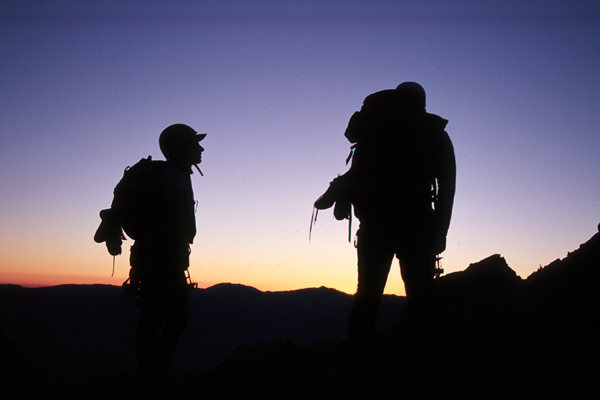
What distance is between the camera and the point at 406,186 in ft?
8.97

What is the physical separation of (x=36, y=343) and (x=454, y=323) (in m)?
70.8

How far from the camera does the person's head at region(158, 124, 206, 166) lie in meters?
3.66

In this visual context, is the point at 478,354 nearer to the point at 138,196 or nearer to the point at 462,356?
the point at 462,356

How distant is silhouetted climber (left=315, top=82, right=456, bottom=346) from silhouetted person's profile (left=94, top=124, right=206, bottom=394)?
143 centimetres

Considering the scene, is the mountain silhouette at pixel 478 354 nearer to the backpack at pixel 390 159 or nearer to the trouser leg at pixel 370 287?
the trouser leg at pixel 370 287

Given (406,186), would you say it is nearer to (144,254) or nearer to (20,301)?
(144,254)

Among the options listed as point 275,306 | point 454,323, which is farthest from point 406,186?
point 275,306

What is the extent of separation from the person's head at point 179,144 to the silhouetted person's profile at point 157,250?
105 millimetres

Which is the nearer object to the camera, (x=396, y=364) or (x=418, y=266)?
(x=418, y=266)

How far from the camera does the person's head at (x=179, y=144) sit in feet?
12.0

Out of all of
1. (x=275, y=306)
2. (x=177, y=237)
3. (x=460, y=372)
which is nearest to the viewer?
(x=177, y=237)

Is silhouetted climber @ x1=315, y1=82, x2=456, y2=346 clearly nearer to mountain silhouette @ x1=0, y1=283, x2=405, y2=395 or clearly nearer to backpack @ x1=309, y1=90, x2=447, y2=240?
backpack @ x1=309, y1=90, x2=447, y2=240

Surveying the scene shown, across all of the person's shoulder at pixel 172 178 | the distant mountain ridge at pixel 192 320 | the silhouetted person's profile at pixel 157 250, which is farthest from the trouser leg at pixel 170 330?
the distant mountain ridge at pixel 192 320

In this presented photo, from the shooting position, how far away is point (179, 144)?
366cm
